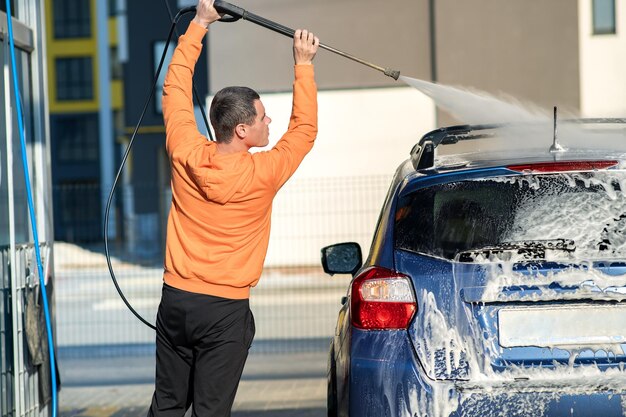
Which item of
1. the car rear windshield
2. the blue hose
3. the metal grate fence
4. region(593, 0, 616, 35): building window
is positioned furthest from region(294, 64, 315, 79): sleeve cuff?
region(593, 0, 616, 35): building window

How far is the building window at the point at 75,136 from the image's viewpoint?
6412 centimetres

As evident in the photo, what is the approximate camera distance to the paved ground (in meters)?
8.40

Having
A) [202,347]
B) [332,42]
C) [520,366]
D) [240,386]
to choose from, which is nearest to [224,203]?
[202,347]

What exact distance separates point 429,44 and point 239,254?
21.1m

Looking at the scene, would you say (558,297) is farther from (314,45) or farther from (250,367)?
(250,367)

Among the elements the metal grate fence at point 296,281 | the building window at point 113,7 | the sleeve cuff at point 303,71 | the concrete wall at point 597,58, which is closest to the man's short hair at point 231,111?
the sleeve cuff at point 303,71

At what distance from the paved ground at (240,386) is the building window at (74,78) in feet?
173

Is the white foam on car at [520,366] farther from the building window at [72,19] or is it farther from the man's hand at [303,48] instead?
the building window at [72,19]

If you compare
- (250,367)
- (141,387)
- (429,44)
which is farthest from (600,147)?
(429,44)

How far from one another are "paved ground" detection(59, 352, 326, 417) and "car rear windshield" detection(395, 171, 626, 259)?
3.98m

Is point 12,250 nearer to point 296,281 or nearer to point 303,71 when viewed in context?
point 303,71

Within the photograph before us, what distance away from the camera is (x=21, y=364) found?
20.0 ft

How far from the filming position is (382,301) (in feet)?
13.6

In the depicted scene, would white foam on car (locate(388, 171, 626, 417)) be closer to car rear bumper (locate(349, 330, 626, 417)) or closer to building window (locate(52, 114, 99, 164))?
car rear bumper (locate(349, 330, 626, 417))
